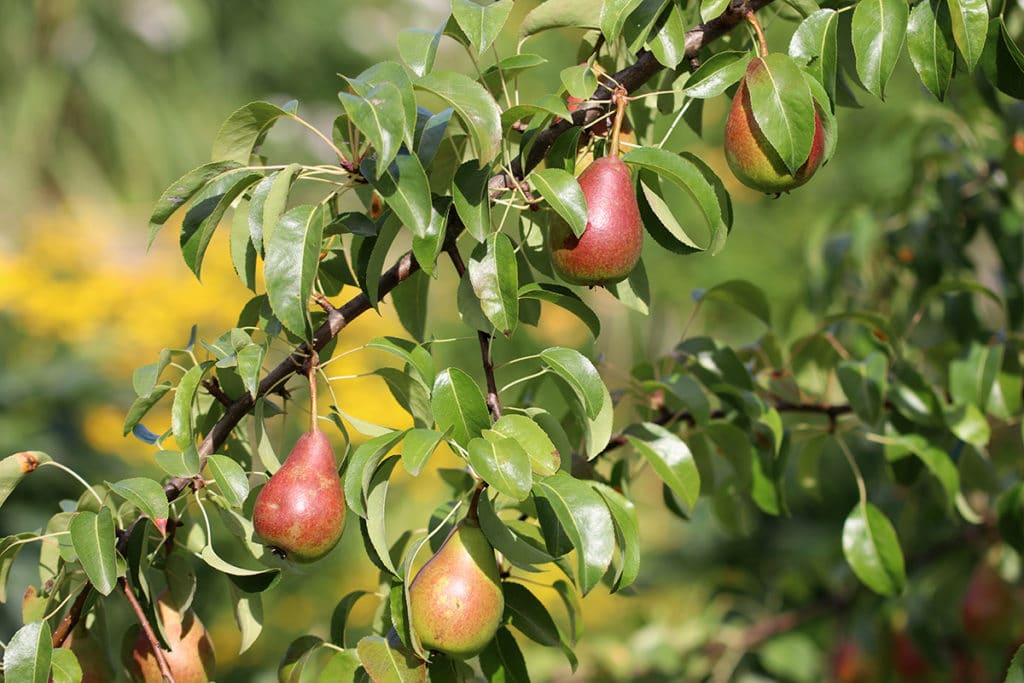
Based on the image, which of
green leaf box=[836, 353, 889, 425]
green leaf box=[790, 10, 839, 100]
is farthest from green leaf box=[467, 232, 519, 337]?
green leaf box=[836, 353, 889, 425]

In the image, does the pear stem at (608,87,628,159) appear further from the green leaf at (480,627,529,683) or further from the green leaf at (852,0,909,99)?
the green leaf at (480,627,529,683)

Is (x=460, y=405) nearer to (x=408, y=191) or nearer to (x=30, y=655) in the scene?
(x=408, y=191)

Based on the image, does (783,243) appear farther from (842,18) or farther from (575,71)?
(575,71)

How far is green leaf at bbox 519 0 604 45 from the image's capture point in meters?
0.66

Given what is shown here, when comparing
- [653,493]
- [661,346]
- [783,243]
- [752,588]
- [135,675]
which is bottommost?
[653,493]

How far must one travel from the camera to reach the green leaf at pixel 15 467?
613mm

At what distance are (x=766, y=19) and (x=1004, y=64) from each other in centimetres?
21

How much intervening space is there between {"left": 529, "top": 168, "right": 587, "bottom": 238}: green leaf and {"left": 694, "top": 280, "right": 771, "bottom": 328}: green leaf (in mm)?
300

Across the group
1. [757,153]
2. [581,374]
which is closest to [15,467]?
[581,374]

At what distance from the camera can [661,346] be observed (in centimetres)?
322

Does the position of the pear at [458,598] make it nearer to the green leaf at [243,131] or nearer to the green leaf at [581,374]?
the green leaf at [581,374]

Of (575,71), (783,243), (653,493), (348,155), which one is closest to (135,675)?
(348,155)

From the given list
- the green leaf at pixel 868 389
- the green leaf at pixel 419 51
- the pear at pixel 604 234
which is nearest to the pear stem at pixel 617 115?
the pear at pixel 604 234

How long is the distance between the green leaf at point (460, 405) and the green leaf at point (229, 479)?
4.6 inches
